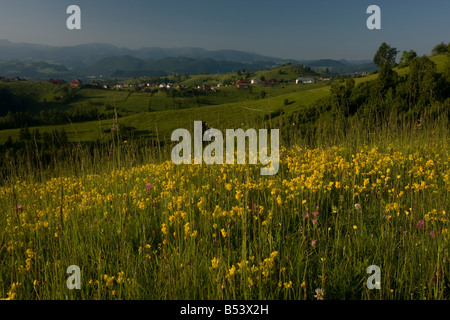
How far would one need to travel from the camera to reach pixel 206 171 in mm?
5484

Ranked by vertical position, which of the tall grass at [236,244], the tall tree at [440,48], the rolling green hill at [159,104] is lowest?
the tall grass at [236,244]

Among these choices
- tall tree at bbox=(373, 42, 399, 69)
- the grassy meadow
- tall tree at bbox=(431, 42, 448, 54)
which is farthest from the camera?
tall tree at bbox=(373, 42, 399, 69)

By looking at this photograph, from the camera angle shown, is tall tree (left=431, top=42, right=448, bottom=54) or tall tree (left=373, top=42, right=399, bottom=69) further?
tall tree (left=373, top=42, right=399, bottom=69)

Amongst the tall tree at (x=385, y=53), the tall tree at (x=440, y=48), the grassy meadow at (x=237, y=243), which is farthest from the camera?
the tall tree at (x=385, y=53)

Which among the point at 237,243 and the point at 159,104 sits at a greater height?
the point at 159,104

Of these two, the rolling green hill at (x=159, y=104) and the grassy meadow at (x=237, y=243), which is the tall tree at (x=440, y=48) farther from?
the grassy meadow at (x=237, y=243)

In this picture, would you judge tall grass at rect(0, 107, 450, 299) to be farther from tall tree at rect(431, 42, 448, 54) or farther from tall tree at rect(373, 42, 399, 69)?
tall tree at rect(373, 42, 399, 69)

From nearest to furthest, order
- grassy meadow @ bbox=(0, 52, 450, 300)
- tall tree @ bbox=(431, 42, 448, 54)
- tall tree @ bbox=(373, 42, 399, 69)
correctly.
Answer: grassy meadow @ bbox=(0, 52, 450, 300), tall tree @ bbox=(431, 42, 448, 54), tall tree @ bbox=(373, 42, 399, 69)

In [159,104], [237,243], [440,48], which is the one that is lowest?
[237,243]

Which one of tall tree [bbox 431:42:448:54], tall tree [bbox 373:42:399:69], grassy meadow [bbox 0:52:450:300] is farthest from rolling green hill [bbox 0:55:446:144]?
grassy meadow [bbox 0:52:450:300]

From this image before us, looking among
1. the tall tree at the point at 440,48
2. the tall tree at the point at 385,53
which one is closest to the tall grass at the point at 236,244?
the tall tree at the point at 440,48

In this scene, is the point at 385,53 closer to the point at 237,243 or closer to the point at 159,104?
the point at 159,104

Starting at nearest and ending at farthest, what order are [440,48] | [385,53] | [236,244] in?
[236,244] < [440,48] < [385,53]

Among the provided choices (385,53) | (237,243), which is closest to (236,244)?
(237,243)
